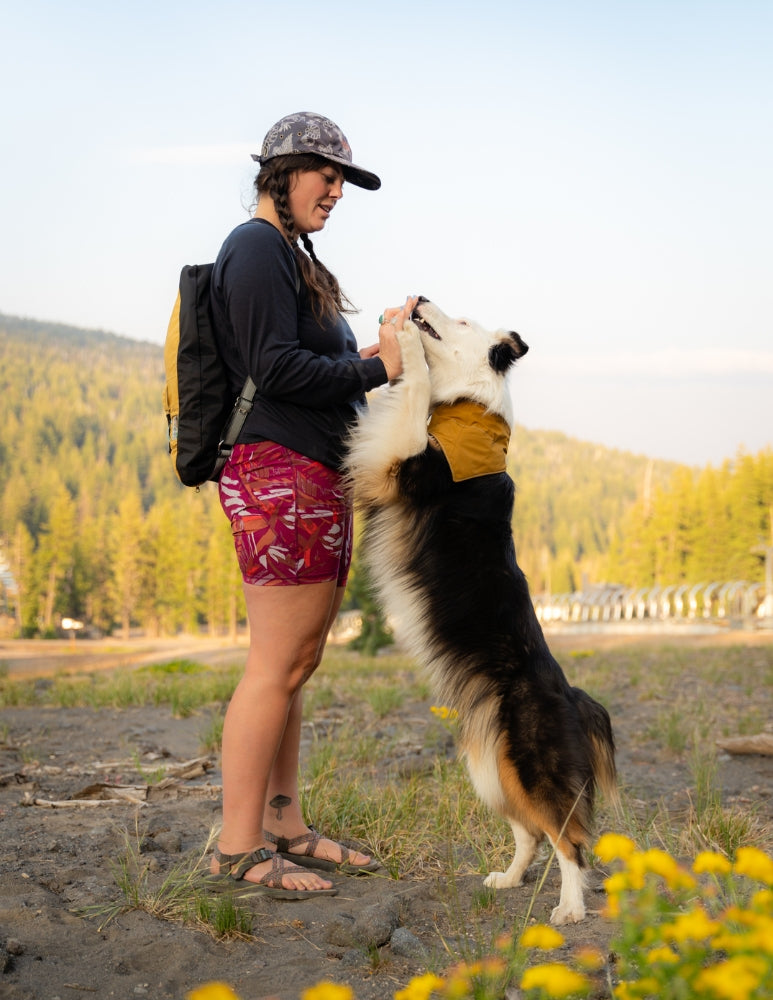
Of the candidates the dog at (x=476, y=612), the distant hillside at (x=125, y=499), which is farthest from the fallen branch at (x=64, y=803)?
the distant hillside at (x=125, y=499)

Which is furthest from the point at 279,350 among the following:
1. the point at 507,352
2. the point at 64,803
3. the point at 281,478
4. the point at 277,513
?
the point at 64,803

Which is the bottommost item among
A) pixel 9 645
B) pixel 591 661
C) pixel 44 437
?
pixel 9 645

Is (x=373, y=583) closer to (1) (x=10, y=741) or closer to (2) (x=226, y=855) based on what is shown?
(2) (x=226, y=855)

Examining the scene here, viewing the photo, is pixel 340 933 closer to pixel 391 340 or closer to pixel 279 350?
pixel 279 350

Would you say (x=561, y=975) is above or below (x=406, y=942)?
above

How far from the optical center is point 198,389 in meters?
3.05

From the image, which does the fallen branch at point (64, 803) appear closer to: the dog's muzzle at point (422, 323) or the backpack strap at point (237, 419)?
the backpack strap at point (237, 419)

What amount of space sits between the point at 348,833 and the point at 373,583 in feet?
3.55

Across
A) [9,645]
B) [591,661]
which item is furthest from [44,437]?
[591,661]

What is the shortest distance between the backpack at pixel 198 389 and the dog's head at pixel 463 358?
110cm

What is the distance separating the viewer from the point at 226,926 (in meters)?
2.64

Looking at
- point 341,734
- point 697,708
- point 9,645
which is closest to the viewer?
point 341,734

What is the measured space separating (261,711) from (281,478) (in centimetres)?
81

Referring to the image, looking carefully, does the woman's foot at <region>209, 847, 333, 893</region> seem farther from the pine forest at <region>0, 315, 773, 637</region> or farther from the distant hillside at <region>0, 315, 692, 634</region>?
the distant hillside at <region>0, 315, 692, 634</region>
